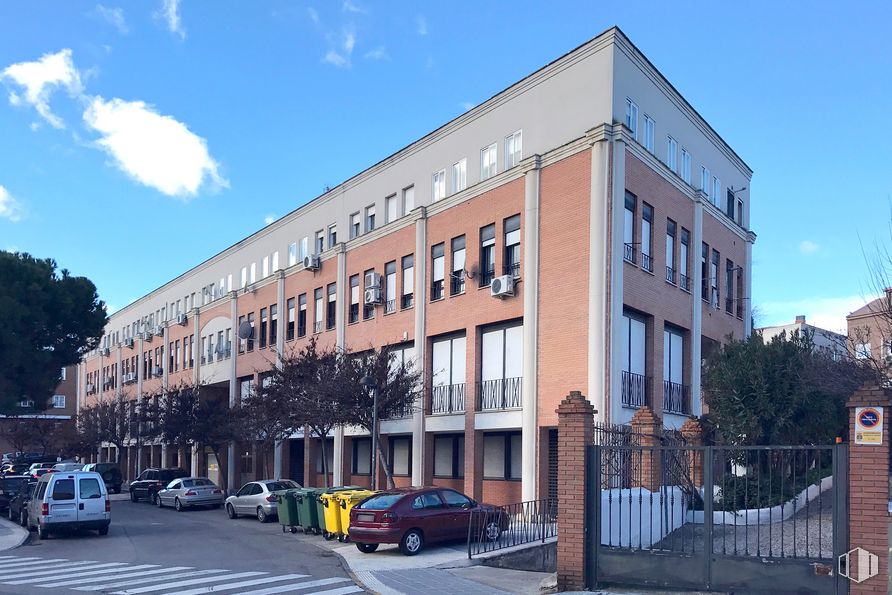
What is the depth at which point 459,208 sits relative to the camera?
31.3m

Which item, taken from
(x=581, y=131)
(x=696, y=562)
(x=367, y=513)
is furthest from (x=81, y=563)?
(x=581, y=131)

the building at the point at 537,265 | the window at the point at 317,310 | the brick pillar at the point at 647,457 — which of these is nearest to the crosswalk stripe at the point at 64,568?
the brick pillar at the point at 647,457

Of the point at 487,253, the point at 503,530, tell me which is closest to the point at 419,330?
the point at 487,253

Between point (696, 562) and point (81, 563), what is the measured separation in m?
12.8

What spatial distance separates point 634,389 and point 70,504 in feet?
53.7

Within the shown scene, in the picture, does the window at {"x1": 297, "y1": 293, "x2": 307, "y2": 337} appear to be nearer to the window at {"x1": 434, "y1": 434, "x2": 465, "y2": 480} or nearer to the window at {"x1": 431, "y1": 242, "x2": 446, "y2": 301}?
the window at {"x1": 431, "y1": 242, "x2": 446, "y2": 301}

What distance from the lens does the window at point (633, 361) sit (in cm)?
2673

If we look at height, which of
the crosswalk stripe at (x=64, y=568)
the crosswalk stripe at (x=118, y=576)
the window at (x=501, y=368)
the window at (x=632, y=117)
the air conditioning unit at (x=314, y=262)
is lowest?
the crosswalk stripe at (x=64, y=568)

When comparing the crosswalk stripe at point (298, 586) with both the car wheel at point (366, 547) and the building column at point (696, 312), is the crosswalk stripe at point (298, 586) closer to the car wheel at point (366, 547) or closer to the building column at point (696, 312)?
the car wheel at point (366, 547)

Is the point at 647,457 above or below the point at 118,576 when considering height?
above

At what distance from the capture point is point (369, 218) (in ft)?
125

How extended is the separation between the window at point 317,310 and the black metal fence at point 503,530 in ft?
70.8

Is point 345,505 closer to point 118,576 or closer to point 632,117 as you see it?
point 118,576

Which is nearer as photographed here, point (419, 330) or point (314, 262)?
point (419, 330)
